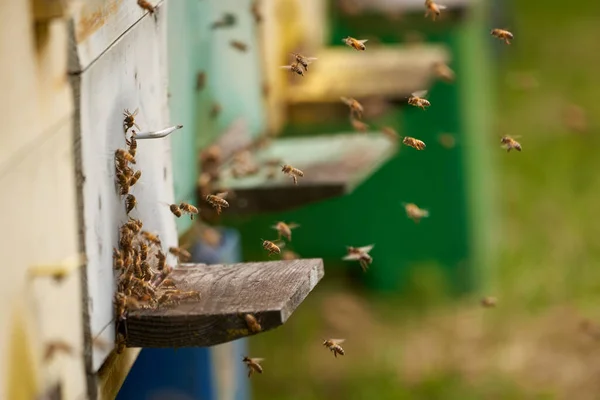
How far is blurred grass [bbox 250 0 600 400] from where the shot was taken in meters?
7.63

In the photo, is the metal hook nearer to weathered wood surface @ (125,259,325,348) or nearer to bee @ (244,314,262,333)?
weathered wood surface @ (125,259,325,348)

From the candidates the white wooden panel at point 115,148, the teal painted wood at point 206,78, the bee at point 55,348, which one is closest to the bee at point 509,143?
the teal painted wood at point 206,78

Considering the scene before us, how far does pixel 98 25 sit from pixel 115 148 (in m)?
0.38

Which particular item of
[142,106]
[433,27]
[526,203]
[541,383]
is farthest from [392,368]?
[142,106]

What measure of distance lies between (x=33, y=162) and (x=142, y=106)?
2.95 ft

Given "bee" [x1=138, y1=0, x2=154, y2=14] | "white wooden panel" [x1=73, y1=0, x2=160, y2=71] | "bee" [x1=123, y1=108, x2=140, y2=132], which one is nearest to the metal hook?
"bee" [x1=123, y1=108, x2=140, y2=132]

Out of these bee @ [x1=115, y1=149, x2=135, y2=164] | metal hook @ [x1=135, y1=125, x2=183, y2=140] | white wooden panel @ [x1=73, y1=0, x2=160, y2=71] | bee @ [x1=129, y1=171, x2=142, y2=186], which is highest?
white wooden panel @ [x1=73, y1=0, x2=160, y2=71]

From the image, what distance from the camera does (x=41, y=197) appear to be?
8.86ft

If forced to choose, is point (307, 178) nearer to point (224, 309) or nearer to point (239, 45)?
point (239, 45)

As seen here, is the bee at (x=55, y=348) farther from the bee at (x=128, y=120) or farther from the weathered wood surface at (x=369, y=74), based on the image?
the weathered wood surface at (x=369, y=74)

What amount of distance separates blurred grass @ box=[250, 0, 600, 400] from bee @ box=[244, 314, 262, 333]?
448cm

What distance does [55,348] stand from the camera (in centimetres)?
276

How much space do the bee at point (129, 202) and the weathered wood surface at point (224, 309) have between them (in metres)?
0.26

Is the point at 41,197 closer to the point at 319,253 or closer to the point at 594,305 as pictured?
the point at 319,253
